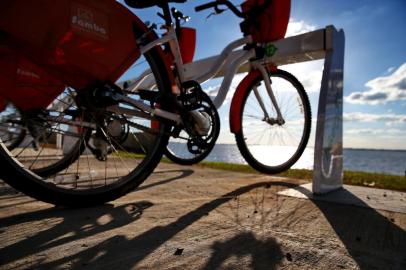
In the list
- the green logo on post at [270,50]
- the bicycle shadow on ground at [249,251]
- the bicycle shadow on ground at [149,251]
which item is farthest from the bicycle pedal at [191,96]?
the bicycle shadow on ground at [249,251]

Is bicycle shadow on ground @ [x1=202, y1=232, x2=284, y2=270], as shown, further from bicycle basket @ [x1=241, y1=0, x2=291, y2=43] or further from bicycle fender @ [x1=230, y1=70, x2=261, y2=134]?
bicycle basket @ [x1=241, y1=0, x2=291, y2=43]

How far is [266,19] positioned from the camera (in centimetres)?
333

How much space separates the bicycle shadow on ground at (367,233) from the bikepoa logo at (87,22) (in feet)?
5.78

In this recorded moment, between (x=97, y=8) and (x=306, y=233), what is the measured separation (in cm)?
175

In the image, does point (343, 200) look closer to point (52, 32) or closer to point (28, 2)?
point (52, 32)

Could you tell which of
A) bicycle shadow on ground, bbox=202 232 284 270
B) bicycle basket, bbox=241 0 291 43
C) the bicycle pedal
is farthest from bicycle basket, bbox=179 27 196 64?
bicycle shadow on ground, bbox=202 232 284 270

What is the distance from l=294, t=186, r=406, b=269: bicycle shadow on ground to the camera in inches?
52.9

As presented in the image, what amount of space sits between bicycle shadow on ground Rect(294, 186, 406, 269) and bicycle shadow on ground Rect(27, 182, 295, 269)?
36 centimetres

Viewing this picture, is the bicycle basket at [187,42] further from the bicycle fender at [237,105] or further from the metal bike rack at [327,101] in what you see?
the metal bike rack at [327,101]

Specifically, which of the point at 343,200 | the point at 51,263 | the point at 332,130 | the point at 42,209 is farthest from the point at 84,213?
the point at 332,130

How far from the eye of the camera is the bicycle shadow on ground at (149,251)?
1.24 metres

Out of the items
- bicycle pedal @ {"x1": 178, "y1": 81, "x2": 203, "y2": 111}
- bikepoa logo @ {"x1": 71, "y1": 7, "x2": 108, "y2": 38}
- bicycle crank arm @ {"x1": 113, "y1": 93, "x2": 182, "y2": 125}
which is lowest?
bicycle crank arm @ {"x1": 113, "y1": 93, "x2": 182, "y2": 125}

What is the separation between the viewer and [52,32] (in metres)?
1.73

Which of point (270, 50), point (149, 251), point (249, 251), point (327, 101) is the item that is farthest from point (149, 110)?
point (270, 50)
